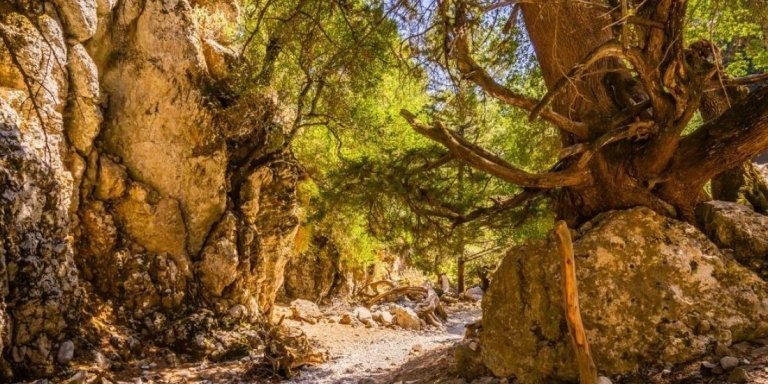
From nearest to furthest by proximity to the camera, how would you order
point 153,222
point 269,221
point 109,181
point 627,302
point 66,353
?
point 627,302 < point 66,353 < point 109,181 < point 153,222 < point 269,221

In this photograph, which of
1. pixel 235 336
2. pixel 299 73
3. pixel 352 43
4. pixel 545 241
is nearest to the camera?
pixel 545 241

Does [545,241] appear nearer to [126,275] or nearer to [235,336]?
[235,336]

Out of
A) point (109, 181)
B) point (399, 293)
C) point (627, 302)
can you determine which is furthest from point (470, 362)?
point (399, 293)

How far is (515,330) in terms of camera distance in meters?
4.47

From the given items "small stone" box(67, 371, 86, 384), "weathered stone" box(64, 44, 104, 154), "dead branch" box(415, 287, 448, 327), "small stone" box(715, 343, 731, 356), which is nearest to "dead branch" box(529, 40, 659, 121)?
"small stone" box(715, 343, 731, 356)

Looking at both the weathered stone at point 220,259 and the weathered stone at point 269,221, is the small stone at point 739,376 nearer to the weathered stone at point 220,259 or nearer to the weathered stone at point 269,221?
the weathered stone at point 220,259

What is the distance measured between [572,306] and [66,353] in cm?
625

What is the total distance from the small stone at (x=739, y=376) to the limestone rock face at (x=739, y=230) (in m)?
1.55

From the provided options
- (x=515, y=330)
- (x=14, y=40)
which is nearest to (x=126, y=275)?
(x=14, y=40)

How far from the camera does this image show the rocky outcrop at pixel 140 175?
619 cm

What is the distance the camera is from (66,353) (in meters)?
6.07

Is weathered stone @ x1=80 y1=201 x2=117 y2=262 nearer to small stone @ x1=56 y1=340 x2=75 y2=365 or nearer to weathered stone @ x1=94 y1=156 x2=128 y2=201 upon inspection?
weathered stone @ x1=94 y1=156 x2=128 y2=201

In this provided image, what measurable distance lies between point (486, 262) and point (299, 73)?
15596 mm

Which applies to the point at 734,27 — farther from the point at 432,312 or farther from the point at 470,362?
the point at 432,312
